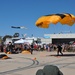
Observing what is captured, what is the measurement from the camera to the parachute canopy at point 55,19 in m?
28.0

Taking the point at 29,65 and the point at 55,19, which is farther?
the point at 55,19

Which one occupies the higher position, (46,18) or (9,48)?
Result: (46,18)

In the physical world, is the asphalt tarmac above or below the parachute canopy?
below

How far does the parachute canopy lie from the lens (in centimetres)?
2800

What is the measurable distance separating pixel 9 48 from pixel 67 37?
47.9m

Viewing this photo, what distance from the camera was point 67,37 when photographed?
279ft

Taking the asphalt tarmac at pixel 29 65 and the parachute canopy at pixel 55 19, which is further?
the parachute canopy at pixel 55 19

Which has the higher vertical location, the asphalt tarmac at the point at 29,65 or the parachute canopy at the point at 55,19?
the parachute canopy at the point at 55,19

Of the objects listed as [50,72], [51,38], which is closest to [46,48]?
[51,38]

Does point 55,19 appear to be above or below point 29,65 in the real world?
above

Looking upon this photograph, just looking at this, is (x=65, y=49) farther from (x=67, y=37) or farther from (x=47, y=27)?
(x=67, y=37)

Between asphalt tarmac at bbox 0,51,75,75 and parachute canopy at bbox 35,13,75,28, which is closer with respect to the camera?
asphalt tarmac at bbox 0,51,75,75

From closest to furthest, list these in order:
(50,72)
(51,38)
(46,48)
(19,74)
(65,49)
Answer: (50,72) → (19,74) → (65,49) → (46,48) → (51,38)

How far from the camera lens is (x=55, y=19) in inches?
1095
